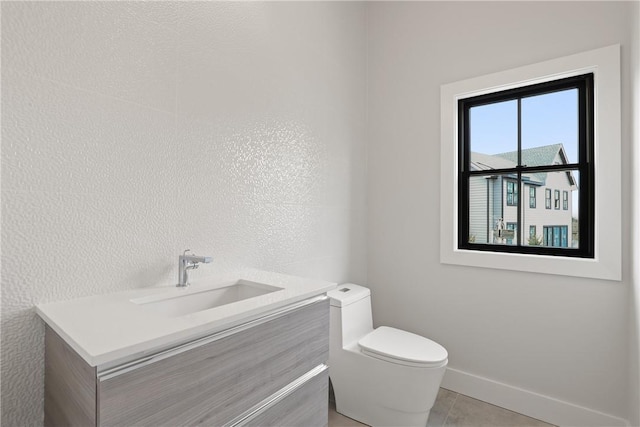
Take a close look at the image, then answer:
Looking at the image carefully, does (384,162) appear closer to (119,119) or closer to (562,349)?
(562,349)

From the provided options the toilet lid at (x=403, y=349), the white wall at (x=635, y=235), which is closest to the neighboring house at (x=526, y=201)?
the white wall at (x=635, y=235)

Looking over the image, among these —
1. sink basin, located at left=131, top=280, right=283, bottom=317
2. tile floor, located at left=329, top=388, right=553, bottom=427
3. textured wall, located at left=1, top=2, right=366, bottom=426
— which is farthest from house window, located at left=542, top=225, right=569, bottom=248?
sink basin, located at left=131, top=280, right=283, bottom=317

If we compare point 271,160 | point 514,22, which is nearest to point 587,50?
point 514,22

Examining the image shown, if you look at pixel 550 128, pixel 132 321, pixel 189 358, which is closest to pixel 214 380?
pixel 189 358

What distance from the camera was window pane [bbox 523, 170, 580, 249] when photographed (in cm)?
188

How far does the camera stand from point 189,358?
2.70 feet

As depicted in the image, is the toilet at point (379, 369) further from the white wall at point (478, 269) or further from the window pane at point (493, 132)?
the window pane at point (493, 132)

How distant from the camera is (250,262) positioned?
5.36 ft

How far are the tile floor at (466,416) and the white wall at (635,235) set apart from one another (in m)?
0.50

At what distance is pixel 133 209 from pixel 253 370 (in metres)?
0.71

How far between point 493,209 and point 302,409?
170cm

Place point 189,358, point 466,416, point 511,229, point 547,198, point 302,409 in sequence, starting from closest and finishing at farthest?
point 189,358 < point 302,409 < point 466,416 < point 547,198 < point 511,229

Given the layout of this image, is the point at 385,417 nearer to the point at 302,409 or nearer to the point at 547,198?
the point at 302,409

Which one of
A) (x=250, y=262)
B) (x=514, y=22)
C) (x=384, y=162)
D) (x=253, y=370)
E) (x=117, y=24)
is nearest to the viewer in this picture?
(x=253, y=370)
